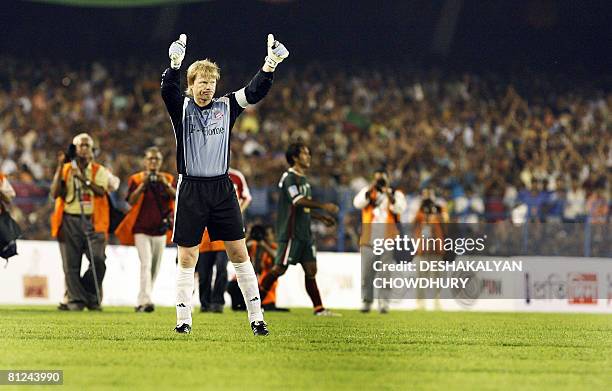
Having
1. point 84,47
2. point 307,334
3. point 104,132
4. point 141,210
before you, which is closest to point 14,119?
point 104,132

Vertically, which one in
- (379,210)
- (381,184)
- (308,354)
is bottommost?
(308,354)

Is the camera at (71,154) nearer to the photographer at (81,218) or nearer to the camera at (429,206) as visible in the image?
the photographer at (81,218)

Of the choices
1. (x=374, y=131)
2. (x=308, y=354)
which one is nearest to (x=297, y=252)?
(x=308, y=354)

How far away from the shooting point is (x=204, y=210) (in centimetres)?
1084

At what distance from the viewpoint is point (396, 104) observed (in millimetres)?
29500

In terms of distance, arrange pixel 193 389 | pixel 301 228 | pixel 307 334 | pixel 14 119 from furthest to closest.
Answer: pixel 14 119 < pixel 301 228 < pixel 307 334 < pixel 193 389

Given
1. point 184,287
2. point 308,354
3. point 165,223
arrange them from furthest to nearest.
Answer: point 165,223
point 184,287
point 308,354

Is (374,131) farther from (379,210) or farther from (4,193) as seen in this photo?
(4,193)

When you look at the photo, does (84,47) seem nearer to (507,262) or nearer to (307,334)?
(507,262)

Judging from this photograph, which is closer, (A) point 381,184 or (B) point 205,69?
(B) point 205,69

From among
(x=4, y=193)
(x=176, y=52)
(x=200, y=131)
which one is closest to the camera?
(x=176, y=52)

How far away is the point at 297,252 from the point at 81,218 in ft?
9.64

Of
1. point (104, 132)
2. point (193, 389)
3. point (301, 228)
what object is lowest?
point (193, 389)

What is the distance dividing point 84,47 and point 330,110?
6382mm
